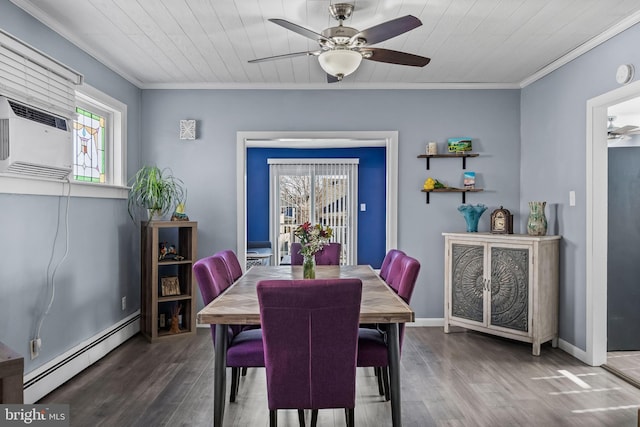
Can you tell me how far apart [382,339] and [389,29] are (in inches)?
66.6

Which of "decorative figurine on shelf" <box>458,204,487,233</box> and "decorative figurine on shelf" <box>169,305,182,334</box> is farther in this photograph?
"decorative figurine on shelf" <box>458,204,487,233</box>

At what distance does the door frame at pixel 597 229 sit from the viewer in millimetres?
3373

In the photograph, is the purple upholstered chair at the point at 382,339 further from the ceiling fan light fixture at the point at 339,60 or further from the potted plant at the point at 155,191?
the potted plant at the point at 155,191

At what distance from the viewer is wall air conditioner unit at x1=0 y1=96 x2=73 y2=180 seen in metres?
2.42

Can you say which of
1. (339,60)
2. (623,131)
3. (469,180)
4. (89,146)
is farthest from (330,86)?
(623,131)

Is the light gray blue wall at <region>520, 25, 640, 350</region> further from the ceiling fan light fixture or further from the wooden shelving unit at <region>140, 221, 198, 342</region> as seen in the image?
the wooden shelving unit at <region>140, 221, 198, 342</region>

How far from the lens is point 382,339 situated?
98.9 inches

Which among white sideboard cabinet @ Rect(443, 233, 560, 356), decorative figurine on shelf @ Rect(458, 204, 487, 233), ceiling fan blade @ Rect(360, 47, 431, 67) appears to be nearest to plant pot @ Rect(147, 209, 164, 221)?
ceiling fan blade @ Rect(360, 47, 431, 67)

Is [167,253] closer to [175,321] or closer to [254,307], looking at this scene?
[175,321]

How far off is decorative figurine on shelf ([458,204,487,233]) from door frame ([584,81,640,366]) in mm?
1041

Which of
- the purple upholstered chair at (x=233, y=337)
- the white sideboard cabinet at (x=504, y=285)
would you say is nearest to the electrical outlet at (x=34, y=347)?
the purple upholstered chair at (x=233, y=337)

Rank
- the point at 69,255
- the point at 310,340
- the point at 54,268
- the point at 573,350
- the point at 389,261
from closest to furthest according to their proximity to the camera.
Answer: the point at 310,340 < the point at 54,268 < the point at 69,255 < the point at 389,261 < the point at 573,350

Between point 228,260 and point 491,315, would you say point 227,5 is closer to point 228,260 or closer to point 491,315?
point 228,260

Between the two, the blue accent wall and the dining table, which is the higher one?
the blue accent wall
